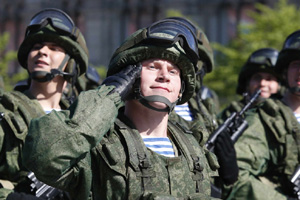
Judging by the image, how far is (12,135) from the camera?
27.1ft

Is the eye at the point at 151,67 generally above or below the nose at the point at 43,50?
above

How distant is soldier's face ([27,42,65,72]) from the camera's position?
8820mm

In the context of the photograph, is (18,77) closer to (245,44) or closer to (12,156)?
(245,44)

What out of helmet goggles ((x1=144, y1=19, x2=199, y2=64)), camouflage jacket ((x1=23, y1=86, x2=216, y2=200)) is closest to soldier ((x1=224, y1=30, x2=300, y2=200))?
camouflage jacket ((x1=23, y1=86, x2=216, y2=200))

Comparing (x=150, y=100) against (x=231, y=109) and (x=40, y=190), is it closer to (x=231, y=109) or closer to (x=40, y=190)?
(x=40, y=190)

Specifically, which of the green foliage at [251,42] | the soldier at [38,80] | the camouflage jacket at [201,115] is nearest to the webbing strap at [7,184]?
the soldier at [38,80]

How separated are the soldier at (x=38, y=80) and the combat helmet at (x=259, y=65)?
315cm

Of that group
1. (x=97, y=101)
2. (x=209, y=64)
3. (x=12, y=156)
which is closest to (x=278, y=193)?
(x=209, y=64)

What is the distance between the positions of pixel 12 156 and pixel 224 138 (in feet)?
7.35

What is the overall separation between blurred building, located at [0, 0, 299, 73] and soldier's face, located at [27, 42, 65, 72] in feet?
123

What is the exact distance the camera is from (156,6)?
49812mm

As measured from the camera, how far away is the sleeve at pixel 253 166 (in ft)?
29.1

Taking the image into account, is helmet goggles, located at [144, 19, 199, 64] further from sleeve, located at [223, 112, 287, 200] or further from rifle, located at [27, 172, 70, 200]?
sleeve, located at [223, 112, 287, 200]

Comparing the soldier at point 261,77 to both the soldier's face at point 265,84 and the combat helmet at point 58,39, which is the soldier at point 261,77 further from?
the combat helmet at point 58,39
